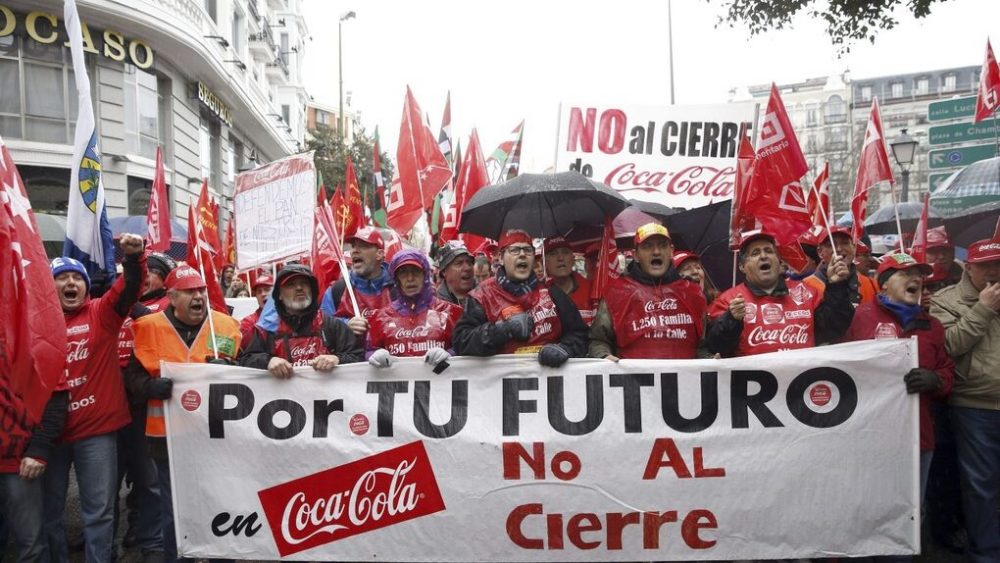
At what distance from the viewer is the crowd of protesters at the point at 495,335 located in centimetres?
400

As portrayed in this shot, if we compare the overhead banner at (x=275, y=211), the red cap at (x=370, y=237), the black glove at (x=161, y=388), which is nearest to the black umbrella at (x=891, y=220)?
the red cap at (x=370, y=237)

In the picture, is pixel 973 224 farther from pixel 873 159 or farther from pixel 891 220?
pixel 873 159

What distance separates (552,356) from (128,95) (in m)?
17.4

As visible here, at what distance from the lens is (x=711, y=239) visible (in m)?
6.32

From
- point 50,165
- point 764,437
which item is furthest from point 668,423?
point 50,165

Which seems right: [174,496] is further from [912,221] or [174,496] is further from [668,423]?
[912,221]

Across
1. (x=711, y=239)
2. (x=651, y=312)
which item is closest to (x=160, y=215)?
(x=651, y=312)

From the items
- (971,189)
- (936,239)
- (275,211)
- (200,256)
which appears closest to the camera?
(200,256)

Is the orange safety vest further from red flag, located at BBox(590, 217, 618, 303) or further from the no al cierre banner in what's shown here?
red flag, located at BBox(590, 217, 618, 303)

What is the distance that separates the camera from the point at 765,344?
13.6 ft

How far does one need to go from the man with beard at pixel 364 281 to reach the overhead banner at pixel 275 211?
2.77 feet

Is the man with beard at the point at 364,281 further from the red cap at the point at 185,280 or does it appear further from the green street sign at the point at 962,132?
the green street sign at the point at 962,132

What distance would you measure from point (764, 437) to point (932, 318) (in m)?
1.27

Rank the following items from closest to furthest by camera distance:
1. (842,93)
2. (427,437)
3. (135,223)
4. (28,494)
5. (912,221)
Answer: (28,494), (427,437), (912,221), (135,223), (842,93)
